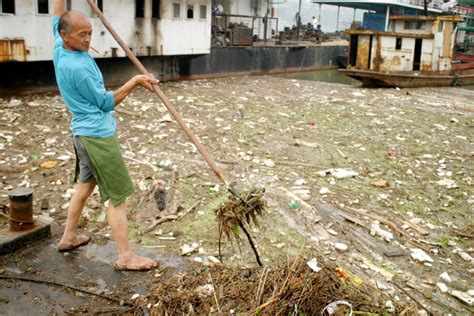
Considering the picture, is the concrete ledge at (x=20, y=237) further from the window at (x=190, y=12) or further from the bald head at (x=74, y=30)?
the window at (x=190, y=12)

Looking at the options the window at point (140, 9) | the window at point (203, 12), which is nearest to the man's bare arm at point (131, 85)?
the window at point (140, 9)

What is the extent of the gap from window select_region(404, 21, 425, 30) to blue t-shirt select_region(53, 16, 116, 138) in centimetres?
1800

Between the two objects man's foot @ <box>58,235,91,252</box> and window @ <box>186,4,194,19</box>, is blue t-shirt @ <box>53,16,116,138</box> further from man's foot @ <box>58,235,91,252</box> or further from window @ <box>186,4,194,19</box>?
window @ <box>186,4,194,19</box>

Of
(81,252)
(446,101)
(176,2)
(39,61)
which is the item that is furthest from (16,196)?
(446,101)

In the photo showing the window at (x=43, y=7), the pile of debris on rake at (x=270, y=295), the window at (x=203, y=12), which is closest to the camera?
the pile of debris on rake at (x=270, y=295)

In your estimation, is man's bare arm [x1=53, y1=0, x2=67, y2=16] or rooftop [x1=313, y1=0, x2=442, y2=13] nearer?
man's bare arm [x1=53, y1=0, x2=67, y2=16]

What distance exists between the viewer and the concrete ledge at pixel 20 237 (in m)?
3.81

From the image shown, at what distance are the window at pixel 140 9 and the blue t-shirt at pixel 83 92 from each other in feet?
36.1

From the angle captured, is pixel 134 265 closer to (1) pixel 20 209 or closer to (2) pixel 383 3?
(1) pixel 20 209

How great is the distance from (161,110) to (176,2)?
6.16 metres

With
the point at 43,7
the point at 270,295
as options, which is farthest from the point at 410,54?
the point at 270,295

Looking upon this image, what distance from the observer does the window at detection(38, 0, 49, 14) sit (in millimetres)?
11252

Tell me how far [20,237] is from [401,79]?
631 inches

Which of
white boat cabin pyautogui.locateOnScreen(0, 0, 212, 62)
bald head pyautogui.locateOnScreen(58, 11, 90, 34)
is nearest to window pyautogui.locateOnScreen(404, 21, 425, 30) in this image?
white boat cabin pyautogui.locateOnScreen(0, 0, 212, 62)
